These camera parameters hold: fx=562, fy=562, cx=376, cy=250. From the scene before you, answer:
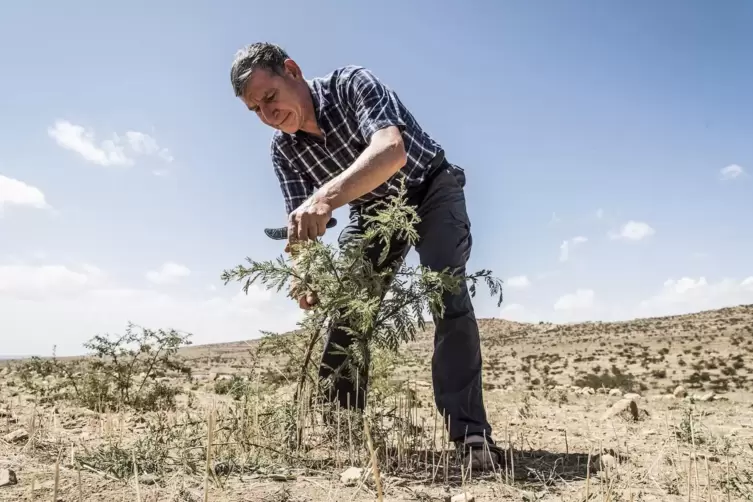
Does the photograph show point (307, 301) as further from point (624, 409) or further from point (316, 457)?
point (624, 409)

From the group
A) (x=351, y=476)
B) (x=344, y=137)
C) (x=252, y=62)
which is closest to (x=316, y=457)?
(x=351, y=476)

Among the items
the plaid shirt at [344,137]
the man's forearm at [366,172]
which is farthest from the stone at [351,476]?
the plaid shirt at [344,137]

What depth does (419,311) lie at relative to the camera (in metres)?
2.72

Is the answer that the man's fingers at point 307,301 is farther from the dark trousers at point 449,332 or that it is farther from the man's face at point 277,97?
the man's face at point 277,97

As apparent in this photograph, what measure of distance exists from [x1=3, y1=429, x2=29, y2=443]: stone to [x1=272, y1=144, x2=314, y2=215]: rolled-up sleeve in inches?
90.7

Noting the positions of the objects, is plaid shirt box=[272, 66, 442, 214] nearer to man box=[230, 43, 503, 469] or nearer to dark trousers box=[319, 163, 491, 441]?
man box=[230, 43, 503, 469]

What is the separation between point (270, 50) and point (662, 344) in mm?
35834

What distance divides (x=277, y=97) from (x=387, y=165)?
916 mm

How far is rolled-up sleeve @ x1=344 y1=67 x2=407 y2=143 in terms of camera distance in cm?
284

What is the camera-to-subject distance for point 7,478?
7.94 feet

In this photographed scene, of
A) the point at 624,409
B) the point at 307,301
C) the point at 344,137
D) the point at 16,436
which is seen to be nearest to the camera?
the point at 307,301

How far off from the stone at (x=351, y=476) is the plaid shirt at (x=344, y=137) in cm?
137

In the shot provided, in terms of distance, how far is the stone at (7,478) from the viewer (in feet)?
7.87

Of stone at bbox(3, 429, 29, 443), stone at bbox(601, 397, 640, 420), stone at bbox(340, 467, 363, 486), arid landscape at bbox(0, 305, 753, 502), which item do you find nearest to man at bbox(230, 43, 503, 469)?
arid landscape at bbox(0, 305, 753, 502)
